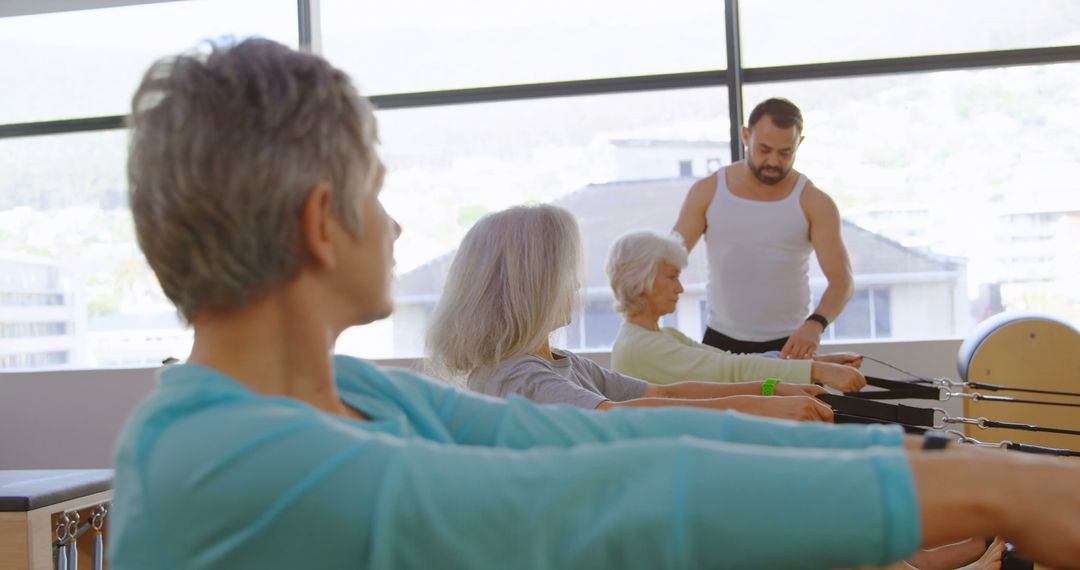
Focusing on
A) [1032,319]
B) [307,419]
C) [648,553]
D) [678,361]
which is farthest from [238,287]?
[1032,319]

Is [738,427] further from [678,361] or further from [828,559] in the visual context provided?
[678,361]

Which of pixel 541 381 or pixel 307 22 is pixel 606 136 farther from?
pixel 541 381

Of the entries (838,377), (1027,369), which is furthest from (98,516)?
(1027,369)

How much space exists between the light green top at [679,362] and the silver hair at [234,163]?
6.71 feet

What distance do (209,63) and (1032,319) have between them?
9.11ft

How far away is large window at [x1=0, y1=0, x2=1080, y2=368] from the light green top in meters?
1.99

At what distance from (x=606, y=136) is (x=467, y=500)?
14.5ft

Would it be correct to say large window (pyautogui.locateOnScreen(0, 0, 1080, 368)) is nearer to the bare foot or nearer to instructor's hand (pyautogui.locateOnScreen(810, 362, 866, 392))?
instructor's hand (pyautogui.locateOnScreen(810, 362, 866, 392))

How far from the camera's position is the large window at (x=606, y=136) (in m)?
4.62

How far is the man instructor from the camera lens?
140 inches

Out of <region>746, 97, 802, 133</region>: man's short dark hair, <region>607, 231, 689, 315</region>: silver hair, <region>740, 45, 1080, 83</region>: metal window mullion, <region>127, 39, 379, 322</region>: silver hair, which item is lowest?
<region>607, 231, 689, 315</region>: silver hair

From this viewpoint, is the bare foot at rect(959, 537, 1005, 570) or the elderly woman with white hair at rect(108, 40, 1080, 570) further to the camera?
the bare foot at rect(959, 537, 1005, 570)

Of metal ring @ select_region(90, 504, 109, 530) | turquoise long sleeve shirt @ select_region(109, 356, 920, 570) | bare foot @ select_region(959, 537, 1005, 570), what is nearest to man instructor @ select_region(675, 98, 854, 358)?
bare foot @ select_region(959, 537, 1005, 570)

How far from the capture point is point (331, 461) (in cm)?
59
